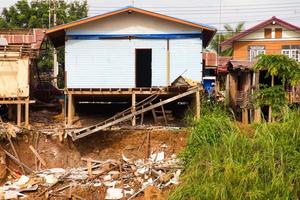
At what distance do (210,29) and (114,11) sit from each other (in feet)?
11.5

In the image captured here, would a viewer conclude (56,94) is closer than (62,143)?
No

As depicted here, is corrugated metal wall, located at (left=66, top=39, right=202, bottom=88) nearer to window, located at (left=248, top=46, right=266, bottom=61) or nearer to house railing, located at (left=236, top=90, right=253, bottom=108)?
house railing, located at (left=236, top=90, right=253, bottom=108)

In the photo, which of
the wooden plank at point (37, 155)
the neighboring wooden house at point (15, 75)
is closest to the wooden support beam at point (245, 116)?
the wooden plank at point (37, 155)

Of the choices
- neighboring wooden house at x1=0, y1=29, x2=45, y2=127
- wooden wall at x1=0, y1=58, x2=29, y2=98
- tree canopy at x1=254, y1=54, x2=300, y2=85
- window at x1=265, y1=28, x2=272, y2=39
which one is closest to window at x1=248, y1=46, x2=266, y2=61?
window at x1=265, y1=28, x2=272, y2=39

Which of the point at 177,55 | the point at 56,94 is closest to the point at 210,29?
the point at 177,55

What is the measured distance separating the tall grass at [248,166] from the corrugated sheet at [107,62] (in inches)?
188

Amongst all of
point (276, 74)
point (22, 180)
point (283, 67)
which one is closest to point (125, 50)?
point (276, 74)

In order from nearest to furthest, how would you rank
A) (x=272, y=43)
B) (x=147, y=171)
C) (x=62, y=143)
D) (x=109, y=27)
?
(x=147, y=171) → (x=62, y=143) → (x=109, y=27) → (x=272, y=43)

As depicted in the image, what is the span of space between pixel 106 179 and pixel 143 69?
732cm

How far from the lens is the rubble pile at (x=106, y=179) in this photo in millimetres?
16797

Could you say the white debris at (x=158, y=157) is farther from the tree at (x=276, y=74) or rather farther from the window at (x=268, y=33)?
the window at (x=268, y=33)

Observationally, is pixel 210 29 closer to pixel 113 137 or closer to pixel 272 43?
pixel 113 137

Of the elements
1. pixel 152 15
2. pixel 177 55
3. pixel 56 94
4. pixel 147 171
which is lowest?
pixel 147 171

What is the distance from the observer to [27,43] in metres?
23.1
